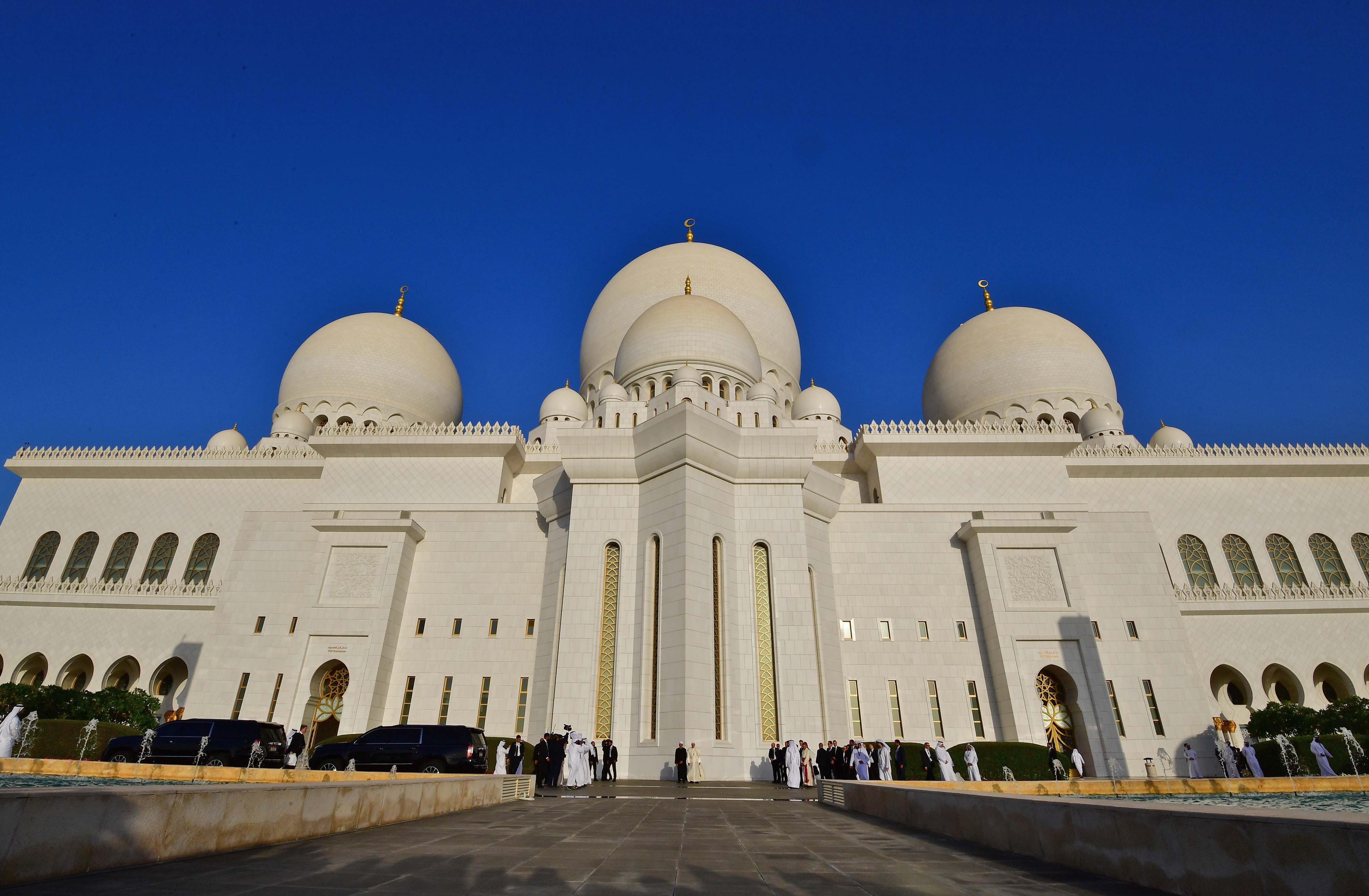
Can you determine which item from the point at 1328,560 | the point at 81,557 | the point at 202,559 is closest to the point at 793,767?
the point at 1328,560

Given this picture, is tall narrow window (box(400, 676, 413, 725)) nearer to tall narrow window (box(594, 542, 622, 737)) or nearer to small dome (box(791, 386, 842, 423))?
tall narrow window (box(594, 542, 622, 737))

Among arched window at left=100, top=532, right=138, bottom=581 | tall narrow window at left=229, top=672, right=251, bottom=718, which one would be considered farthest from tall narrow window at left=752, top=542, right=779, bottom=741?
arched window at left=100, top=532, right=138, bottom=581

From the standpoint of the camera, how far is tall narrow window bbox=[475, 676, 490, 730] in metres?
17.2

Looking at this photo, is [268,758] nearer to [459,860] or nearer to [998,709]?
[459,860]

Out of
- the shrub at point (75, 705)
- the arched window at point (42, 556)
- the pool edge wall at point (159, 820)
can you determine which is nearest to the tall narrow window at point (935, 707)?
the pool edge wall at point (159, 820)

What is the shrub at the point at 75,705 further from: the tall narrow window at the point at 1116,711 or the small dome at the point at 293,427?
the tall narrow window at the point at 1116,711

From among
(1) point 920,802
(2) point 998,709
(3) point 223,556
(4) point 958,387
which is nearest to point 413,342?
(3) point 223,556

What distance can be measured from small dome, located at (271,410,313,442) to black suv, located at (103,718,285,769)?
16.0 meters

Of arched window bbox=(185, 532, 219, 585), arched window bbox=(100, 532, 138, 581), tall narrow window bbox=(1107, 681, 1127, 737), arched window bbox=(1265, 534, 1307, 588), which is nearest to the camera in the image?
tall narrow window bbox=(1107, 681, 1127, 737)

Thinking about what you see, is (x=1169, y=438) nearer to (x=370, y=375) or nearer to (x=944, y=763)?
(x=944, y=763)

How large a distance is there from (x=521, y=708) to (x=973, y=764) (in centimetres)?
992

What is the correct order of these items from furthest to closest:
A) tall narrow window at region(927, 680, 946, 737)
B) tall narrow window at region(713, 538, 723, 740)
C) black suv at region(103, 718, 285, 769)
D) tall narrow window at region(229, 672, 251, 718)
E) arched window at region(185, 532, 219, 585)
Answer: arched window at region(185, 532, 219, 585) → tall narrow window at region(229, 672, 251, 718) → tall narrow window at region(927, 680, 946, 737) → tall narrow window at region(713, 538, 723, 740) → black suv at region(103, 718, 285, 769)

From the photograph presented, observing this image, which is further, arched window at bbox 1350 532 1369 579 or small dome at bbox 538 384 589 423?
small dome at bbox 538 384 589 423

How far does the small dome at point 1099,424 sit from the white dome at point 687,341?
465 inches
